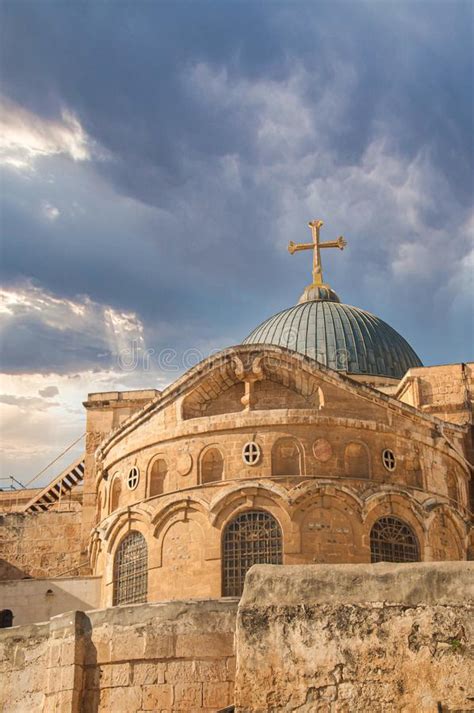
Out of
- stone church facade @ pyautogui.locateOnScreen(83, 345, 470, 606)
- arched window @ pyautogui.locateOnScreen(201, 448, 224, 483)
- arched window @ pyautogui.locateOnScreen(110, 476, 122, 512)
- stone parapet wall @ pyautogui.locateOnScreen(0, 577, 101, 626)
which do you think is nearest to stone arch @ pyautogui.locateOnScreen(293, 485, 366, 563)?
stone church facade @ pyautogui.locateOnScreen(83, 345, 470, 606)

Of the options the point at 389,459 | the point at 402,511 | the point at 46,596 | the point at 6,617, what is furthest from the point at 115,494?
the point at 402,511

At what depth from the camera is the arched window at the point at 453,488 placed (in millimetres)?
25438

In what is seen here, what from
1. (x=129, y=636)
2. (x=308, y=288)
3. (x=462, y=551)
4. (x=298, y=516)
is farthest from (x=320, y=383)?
(x=308, y=288)

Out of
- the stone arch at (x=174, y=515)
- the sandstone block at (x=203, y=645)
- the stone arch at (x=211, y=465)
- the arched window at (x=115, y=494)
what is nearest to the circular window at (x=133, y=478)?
the arched window at (x=115, y=494)

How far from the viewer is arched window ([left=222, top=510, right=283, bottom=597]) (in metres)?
22.4

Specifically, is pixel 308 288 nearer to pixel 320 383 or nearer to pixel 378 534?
pixel 320 383

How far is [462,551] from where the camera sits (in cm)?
2495

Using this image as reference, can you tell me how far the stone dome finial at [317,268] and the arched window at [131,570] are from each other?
1728cm

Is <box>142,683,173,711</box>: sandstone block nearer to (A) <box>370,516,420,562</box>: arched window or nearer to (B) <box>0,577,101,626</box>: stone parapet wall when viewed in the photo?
(A) <box>370,516,420,562</box>: arched window

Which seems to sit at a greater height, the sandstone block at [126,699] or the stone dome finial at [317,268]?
the stone dome finial at [317,268]

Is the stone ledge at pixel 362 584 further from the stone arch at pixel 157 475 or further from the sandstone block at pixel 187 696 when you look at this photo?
the stone arch at pixel 157 475

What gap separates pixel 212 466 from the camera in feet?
78.9

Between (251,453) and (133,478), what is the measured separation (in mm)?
3778

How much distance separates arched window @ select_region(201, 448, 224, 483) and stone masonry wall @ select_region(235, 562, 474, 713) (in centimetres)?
1517
